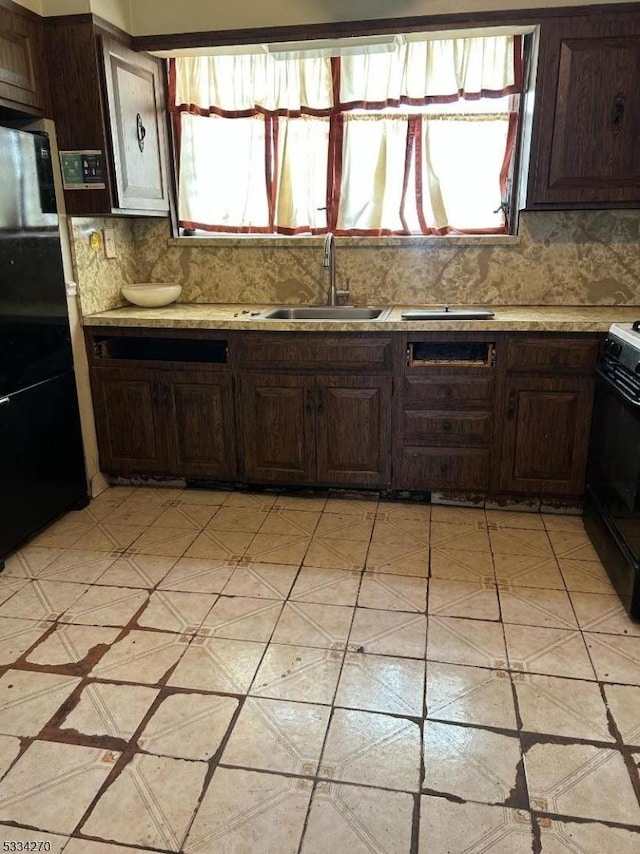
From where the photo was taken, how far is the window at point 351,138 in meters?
3.20

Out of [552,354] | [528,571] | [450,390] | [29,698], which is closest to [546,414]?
[552,354]

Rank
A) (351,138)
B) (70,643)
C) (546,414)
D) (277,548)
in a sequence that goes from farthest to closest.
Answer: (351,138) → (546,414) → (277,548) → (70,643)

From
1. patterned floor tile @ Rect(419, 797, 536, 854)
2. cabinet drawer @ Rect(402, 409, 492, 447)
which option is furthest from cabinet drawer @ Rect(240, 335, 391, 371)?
patterned floor tile @ Rect(419, 797, 536, 854)

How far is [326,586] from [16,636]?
1.12m

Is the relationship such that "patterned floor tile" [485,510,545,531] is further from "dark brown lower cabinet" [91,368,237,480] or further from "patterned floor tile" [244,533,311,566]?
"dark brown lower cabinet" [91,368,237,480]

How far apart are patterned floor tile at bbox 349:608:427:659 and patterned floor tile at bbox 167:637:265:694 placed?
34 centimetres

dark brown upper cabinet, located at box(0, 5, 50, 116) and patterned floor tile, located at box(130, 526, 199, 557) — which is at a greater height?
dark brown upper cabinet, located at box(0, 5, 50, 116)

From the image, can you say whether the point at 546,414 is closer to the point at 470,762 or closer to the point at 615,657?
the point at 615,657

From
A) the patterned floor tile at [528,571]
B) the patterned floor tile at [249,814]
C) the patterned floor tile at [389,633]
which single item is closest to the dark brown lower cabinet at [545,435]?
the patterned floor tile at [528,571]

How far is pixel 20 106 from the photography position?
2686 mm

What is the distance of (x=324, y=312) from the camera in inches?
136

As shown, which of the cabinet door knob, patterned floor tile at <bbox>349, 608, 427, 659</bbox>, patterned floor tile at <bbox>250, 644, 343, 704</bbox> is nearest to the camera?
patterned floor tile at <bbox>250, 644, 343, 704</bbox>

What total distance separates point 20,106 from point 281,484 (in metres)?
2.05

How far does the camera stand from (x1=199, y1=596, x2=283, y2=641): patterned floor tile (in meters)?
2.20
